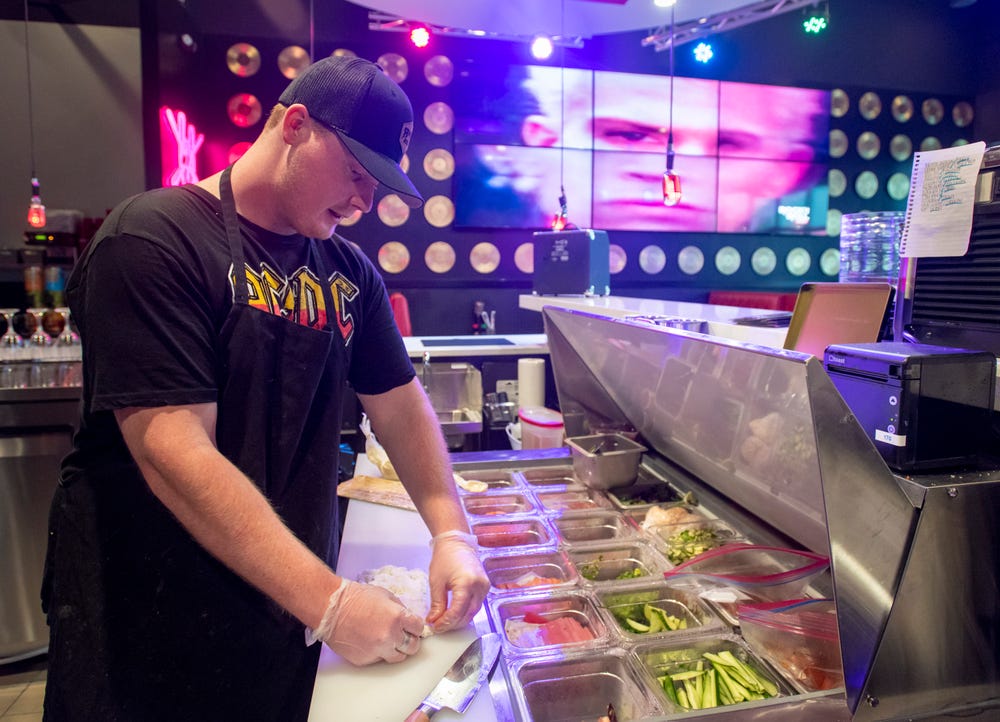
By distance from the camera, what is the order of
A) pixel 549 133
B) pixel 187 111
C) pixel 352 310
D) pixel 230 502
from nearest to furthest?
pixel 230 502 < pixel 352 310 < pixel 187 111 < pixel 549 133

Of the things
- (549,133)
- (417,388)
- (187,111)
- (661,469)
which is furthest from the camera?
(549,133)

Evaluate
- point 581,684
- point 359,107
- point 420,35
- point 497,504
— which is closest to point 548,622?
point 581,684

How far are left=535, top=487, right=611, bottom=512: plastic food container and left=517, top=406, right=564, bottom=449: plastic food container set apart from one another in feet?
1.81

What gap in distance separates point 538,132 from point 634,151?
97 centimetres

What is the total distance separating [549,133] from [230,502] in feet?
18.5

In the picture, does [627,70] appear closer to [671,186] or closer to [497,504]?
[671,186]

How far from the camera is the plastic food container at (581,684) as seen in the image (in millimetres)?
1097

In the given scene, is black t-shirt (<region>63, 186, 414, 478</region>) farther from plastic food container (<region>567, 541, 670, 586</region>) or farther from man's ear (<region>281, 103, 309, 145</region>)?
plastic food container (<region>567, 541, 670, 586</region>)

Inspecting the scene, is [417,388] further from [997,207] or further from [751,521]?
[997,207]

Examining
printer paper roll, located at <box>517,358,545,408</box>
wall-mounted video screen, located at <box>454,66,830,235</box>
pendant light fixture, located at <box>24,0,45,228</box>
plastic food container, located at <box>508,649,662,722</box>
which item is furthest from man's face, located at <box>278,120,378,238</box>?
wall-mounted video screen, located at <box>454,66,830,235</box>

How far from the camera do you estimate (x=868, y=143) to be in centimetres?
705

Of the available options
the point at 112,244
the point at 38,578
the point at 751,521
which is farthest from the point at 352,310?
the point at 38,578

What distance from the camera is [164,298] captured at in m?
1.05

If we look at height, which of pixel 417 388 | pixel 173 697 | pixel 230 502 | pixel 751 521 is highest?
pixel 417 388
